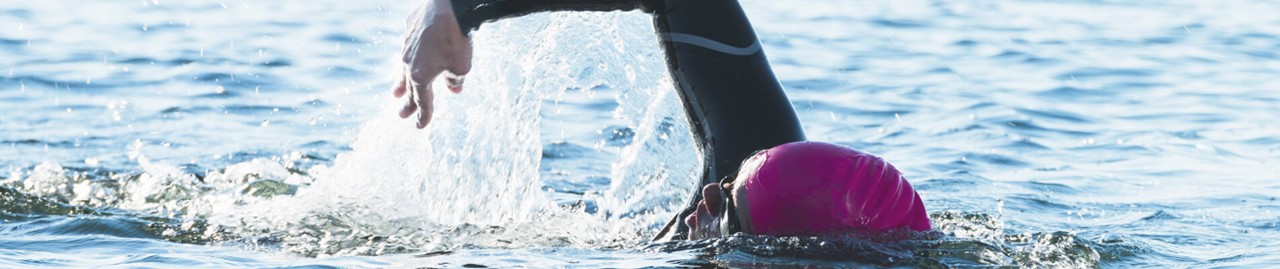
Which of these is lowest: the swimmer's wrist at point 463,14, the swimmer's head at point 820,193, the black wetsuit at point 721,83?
the swimmer's head at point 820,193

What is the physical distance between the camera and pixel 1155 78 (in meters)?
11.6

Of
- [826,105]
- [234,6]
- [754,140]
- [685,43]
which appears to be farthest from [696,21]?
[234,6]

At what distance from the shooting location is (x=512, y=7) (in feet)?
13.8

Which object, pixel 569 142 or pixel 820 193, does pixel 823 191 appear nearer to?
pixel 820 193

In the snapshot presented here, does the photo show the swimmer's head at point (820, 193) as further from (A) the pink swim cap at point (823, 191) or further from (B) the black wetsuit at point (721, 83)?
(B) the black wetsuit at point (721, 83)

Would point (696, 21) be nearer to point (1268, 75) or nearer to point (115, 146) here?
point (115, 146)

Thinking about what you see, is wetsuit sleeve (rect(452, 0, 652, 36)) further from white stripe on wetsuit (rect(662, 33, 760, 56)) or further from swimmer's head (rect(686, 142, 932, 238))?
swimmer's head (rect(686, 142, 932, 238))

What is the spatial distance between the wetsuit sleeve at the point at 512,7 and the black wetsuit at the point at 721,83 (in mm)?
102

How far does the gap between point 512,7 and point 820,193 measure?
0.93 metres

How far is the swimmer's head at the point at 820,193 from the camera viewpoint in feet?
12.9

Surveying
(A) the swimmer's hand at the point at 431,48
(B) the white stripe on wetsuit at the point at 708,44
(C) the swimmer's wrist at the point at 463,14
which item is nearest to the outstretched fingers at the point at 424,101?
(A) the swimmer's hand at the point at 431,48

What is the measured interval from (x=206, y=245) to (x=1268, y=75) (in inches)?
345

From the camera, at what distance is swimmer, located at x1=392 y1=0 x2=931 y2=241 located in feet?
12.9

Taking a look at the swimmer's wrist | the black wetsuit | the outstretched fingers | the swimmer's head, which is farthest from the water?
the swimmer's wrist
